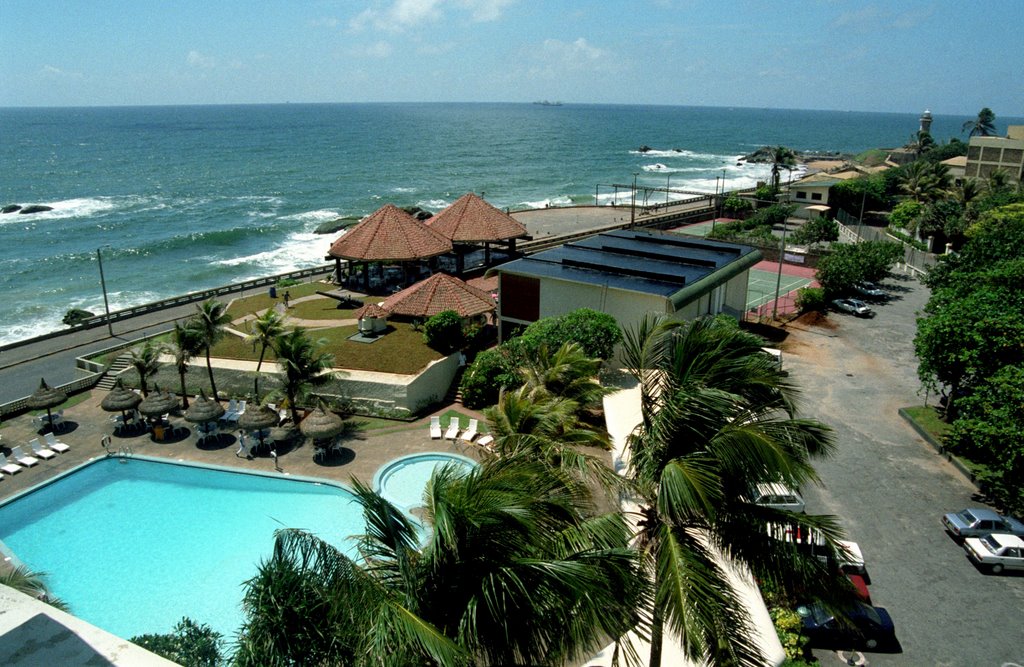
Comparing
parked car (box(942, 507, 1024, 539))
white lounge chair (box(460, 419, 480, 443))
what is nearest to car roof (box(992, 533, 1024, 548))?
parked car (box(942, 507, 1024, 539))

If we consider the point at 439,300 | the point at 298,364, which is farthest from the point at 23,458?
the point at 439,300

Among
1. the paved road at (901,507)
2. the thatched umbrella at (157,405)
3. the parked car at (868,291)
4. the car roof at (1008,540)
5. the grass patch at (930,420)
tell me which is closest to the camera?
the paved road at (901,507)

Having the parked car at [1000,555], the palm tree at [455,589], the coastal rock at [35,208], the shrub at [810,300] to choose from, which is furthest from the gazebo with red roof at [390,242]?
the coastal rock at [35,208]

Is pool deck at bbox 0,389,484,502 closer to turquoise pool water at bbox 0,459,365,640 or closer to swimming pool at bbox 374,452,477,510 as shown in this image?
swimming pool at bbox 374,452,477,510

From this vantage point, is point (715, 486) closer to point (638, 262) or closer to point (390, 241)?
point (638, 262)

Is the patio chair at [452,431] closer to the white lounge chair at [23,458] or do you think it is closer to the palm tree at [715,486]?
the white lounge chair at [23,458]

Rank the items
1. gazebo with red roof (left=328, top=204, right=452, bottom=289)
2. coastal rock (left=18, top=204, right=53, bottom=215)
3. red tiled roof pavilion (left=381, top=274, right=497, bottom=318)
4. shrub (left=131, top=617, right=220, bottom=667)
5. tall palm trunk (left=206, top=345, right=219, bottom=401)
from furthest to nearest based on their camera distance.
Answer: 1. coastal rock (left=18, top=204, right=53, bottom=215)
2. gazebo with red roof (left=328, top=204, right=452, bottom=289)
3. red tiled roof pavilion (left=381, top=274, right=497, bottom=318)
4. tall palm trunk (left=206, top=345, right=219, bottom=401)
5. shrub (left=131, top=617, right=220, bottom=667)

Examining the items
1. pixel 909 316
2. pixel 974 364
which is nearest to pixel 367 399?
pixel 974 364
